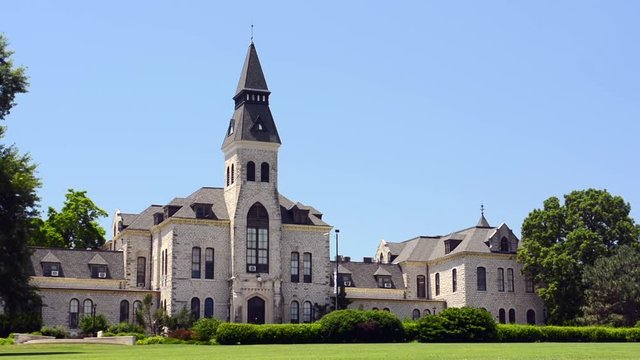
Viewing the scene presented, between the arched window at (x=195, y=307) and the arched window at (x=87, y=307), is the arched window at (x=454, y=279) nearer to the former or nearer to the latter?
the arched window at (x=195, y=307)

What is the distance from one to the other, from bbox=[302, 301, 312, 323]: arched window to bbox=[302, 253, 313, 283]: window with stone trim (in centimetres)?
188

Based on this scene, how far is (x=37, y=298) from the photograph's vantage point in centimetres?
4778

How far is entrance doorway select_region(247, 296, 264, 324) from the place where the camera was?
3061 inches

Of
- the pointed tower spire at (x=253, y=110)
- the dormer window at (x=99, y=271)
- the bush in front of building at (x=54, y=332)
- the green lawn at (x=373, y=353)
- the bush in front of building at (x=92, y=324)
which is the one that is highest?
the pointed tower spire at (x=253, y=110)

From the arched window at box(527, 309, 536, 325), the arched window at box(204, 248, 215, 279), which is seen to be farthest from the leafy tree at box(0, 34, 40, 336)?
the arched window at box(527, 309, 536, 325)

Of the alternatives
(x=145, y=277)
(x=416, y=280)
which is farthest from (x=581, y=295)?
(x=145, y=277)

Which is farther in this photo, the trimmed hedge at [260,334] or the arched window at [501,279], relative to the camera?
the arched window at [501,279]

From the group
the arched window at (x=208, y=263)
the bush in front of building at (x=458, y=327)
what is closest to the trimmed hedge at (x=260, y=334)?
the bush in front of building at (x=458, y=327)

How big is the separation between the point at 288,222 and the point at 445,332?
26759 millimetres

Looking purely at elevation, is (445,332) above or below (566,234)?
below

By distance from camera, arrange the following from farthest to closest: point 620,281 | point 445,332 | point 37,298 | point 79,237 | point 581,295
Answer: point 79,237
point 581,295
point 620,281
point 445,332
point 37,298

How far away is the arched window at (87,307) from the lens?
77438 mm

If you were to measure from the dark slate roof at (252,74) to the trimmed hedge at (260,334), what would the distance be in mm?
28260

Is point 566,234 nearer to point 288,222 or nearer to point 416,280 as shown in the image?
point 416,280
